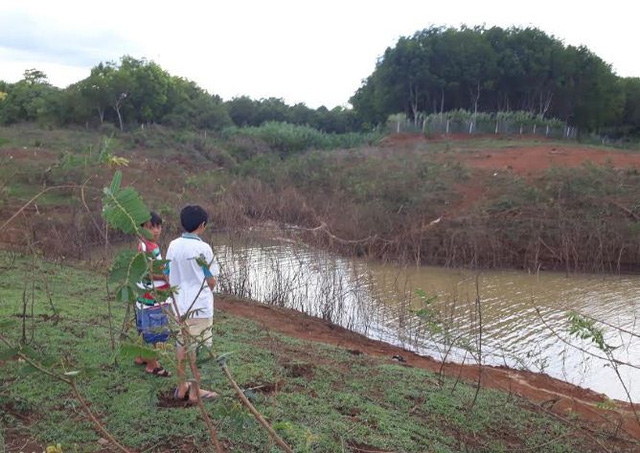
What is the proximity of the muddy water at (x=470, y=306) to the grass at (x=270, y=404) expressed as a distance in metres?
1.39

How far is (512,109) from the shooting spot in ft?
132

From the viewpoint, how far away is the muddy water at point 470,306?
811 centimetres

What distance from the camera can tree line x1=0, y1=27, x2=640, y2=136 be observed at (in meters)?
32.6

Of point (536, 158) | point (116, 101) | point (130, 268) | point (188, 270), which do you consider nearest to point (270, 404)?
point (188, 270)

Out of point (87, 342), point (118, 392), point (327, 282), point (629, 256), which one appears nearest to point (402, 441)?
point (118, 392)

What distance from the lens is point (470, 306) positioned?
9.62 meters

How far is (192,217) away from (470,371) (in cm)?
481

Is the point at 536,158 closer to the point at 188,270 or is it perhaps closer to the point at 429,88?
the point at 429,88

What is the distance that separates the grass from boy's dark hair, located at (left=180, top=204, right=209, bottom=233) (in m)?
0.86

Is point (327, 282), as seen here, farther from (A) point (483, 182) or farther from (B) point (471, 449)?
(A) point (483, 182)

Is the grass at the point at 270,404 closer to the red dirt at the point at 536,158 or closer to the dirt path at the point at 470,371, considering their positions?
the dirt path at the point at 470,371

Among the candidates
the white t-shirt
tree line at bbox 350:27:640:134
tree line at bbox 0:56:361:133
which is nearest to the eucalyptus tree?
tree line at bbox 0:56:361:133

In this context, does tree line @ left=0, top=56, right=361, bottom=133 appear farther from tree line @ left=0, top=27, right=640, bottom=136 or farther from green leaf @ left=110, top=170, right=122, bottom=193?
green leaf @ left=110, top=170, right=122, bottom=193

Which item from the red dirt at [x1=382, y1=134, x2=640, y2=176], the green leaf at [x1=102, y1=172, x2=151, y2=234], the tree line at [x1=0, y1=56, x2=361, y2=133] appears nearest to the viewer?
the green leaf at [x1=102, y1=172, x2=151, y2=234]
